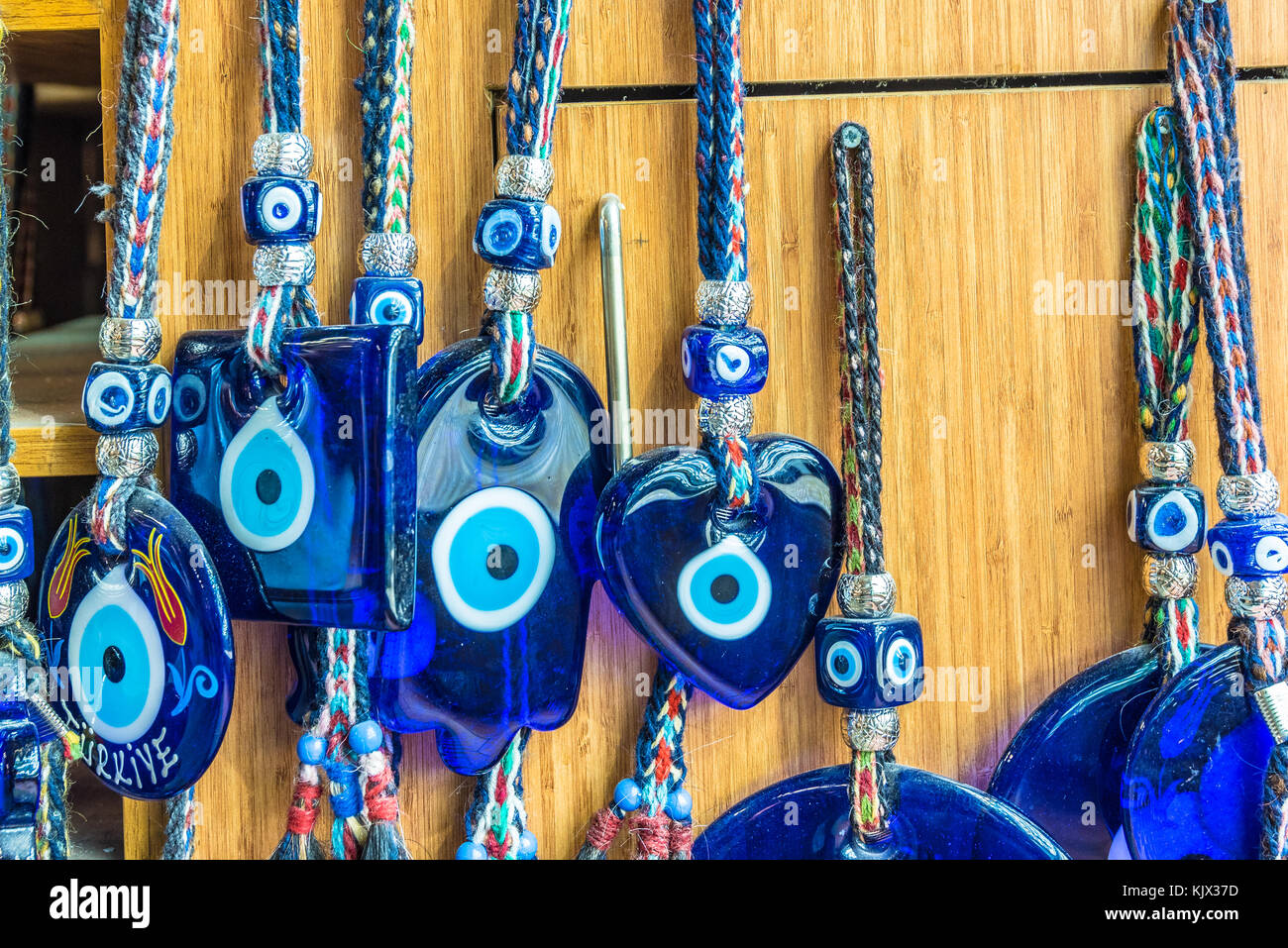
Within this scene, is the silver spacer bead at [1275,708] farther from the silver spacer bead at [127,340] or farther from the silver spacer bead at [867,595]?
the silver spacer bead at [127,340]


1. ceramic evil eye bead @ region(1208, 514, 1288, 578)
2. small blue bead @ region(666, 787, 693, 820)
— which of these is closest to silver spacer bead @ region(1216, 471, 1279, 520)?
ceramic evil eye bead @ region(1208, 514, 1288, 578)

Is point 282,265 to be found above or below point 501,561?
above

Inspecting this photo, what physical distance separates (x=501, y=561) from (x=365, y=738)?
0.09m

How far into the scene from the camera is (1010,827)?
41cm

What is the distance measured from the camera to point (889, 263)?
438 millimetres

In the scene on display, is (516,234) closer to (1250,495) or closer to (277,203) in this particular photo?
(277,203)

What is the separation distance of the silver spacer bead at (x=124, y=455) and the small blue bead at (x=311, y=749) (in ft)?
0.44

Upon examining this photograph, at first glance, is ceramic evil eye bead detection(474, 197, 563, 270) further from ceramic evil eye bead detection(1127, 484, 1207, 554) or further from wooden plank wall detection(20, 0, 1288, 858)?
ceramic evil eye bead detection(1127, 484, 1207, 554)

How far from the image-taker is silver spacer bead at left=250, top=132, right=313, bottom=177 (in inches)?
15.9

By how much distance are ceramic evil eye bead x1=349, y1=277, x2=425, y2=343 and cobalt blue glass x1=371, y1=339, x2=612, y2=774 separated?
0.07ft

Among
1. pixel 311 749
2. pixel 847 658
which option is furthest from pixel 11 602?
pixel 847 658

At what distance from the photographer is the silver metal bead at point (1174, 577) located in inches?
16.5

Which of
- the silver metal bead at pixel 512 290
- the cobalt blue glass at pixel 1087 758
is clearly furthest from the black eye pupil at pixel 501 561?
the cobalt blue glass at pixel 1087 758
